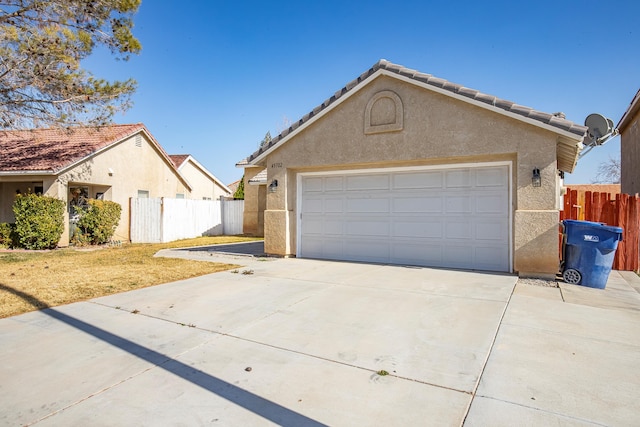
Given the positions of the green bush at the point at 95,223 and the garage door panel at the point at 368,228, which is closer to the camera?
the garage door panel at the point at 368,228

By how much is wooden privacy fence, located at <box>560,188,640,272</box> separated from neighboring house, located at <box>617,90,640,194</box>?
20.0 feet

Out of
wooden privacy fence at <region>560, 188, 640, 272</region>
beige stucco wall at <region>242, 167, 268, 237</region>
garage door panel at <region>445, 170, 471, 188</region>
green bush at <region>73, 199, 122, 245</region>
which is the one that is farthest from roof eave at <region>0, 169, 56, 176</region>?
wooden privacy fence at <region>560, 188, 640, 272</region>

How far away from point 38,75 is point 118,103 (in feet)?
7.57

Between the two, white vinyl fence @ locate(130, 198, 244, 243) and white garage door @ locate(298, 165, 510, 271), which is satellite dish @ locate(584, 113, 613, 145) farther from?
white vinyl fence @ locate(130, 198, 244, 243)

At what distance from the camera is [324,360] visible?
3650mm

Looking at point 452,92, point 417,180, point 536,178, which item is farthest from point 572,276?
point 452,92

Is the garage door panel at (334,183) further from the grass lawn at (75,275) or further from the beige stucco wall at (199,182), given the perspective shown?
the beige stucco wall at (199,182)

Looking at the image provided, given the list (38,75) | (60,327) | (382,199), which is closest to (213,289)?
(60,327)

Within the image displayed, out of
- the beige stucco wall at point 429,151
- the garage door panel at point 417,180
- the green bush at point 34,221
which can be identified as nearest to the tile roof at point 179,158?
the green bush at point 34,221

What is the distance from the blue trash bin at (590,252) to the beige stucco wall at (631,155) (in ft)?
31.9

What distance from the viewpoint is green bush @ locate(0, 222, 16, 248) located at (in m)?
13.8

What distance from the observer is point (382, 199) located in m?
9.81

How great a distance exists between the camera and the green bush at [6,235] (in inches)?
543

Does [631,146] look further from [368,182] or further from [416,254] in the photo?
[368,182]
